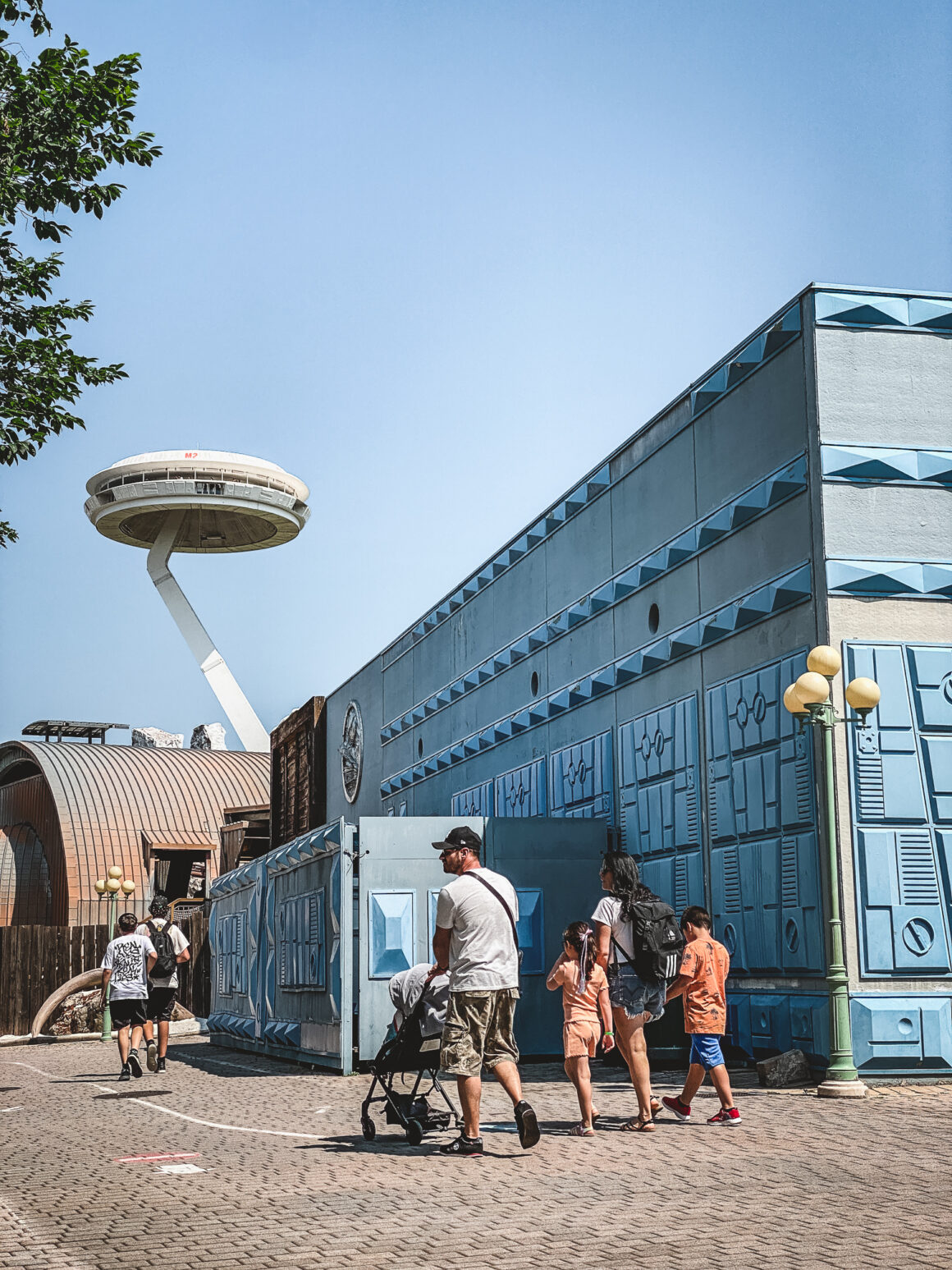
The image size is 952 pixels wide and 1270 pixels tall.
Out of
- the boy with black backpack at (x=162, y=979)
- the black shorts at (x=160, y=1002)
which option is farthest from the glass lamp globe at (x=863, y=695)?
the black shorts at (x=160, y=1002)

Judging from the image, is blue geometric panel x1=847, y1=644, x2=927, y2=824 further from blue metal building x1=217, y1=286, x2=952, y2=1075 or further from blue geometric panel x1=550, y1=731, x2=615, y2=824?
blue geometric panel x1=550, y1=731, x2=615, y2=824

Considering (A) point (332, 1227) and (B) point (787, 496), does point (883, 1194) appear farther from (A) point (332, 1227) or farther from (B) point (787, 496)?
(B) point (787, 496)

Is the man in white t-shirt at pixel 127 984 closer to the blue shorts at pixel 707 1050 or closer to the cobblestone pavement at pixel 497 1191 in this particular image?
the cobblestone pavement at pixel 497 1191

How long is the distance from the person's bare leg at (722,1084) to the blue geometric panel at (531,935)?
22.0 feet

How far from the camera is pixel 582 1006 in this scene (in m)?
9.75

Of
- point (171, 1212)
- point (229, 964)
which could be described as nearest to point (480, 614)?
point (229, 964)

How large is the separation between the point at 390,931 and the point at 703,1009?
256 inches

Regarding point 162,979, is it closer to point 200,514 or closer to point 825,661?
point 825,661

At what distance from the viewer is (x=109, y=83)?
11781 millimetres

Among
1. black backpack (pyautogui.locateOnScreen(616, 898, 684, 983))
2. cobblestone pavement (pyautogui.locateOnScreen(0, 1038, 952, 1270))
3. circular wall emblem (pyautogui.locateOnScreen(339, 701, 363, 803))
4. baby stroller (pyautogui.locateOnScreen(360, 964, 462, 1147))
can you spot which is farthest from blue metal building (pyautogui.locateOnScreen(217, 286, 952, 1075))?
circular wall emblem (pyautogui.locateOnScreen(339, 701, 363, 803))

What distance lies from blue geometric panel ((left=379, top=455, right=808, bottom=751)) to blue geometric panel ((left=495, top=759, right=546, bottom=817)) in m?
1.66

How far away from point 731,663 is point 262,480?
66555 mm

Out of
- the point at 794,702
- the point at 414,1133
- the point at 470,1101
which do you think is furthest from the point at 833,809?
the point at 470,1101

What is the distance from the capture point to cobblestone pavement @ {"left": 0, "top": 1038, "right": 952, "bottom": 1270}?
5.98m
